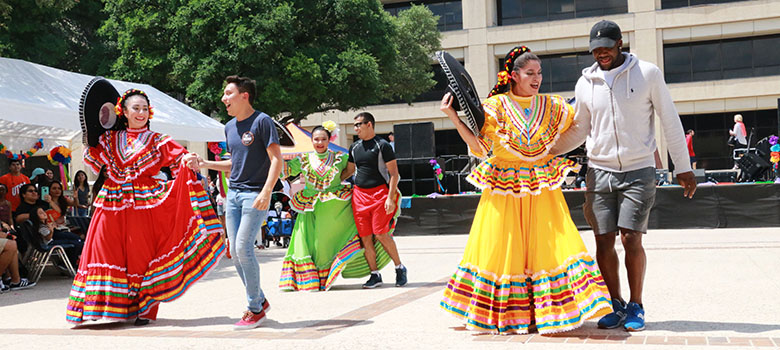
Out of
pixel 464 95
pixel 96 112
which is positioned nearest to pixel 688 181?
pixel 464 95

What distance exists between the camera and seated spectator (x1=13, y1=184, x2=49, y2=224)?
10680 millimetres

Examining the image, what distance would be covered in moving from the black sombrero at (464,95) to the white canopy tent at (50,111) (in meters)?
7.18

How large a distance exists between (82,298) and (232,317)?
115 centimetres

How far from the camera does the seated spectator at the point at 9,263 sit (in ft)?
32.2

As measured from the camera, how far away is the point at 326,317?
644 cm

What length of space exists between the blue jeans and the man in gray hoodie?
7.78 ft

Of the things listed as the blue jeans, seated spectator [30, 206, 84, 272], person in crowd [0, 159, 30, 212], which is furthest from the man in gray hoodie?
person in crowd [0, 159, 30, 212]

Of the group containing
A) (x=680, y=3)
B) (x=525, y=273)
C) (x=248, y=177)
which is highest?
(x=680, y=3)

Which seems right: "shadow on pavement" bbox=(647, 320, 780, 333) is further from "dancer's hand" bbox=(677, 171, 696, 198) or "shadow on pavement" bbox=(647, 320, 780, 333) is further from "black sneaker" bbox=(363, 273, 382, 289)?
"black sneaker" bbox=(363, 273, 382, 289)

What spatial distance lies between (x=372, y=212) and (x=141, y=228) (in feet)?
9.36

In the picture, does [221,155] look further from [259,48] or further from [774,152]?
[259,48]

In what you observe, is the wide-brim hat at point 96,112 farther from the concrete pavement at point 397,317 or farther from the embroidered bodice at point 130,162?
the concrete pavement at point 397,317

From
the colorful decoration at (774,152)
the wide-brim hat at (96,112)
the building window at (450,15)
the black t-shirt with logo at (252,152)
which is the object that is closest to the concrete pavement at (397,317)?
the black t-shirt with logo at (252,152)

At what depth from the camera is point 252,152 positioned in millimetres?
6051
